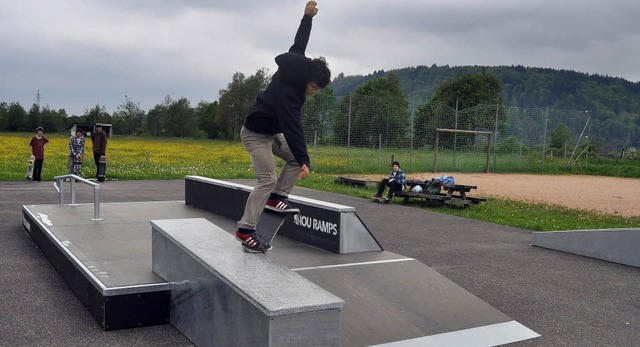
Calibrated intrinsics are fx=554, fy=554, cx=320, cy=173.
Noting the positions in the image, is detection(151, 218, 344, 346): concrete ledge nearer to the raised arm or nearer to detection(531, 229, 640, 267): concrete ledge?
the raised arm

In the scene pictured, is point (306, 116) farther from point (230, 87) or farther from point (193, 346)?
point (230, 87)

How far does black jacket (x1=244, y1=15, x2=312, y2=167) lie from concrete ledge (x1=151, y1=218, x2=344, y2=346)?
94cm

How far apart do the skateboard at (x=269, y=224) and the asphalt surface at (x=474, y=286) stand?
105 centimetres

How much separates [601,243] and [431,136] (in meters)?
17.7

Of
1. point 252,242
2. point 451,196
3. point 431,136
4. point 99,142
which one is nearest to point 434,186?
point 451,196

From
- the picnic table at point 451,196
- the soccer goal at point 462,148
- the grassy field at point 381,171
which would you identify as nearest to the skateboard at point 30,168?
the grassy field at point 381,171

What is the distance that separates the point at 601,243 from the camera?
7816mm

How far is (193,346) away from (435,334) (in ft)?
6.10

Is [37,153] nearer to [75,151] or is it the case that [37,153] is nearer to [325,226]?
[75,151]

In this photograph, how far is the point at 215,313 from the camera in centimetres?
388

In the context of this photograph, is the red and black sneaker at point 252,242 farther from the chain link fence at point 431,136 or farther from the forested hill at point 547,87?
the forested hill at point 547,87

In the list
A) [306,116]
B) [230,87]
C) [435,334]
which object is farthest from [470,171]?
[230,87]

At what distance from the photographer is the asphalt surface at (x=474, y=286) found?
443 centimetres

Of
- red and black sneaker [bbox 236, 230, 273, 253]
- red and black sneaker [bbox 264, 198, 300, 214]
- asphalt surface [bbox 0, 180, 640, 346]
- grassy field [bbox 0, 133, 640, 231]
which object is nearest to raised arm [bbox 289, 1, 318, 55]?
red and black sneaker [bbox 264, 198, 300, 214]
